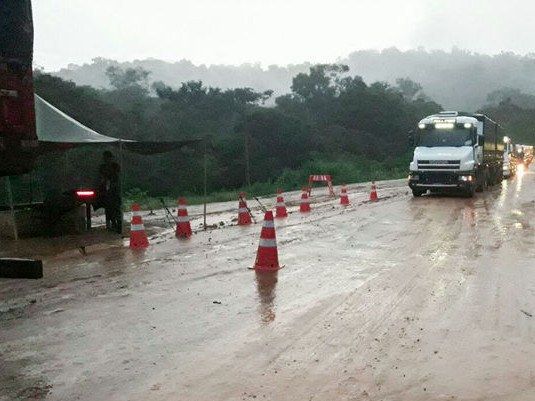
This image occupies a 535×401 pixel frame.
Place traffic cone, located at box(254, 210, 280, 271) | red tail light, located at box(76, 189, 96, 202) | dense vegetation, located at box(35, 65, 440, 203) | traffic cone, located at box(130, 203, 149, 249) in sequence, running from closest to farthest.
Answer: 1. traffic cone, located at box(254, 210, 280, 271)
2. traffic cone, located at box(130, 203, 149, 249)
3. red tail light, located at box(76, 189, 96, 202)
4. dense vegetation, located at box(35, 65, 440, 203)

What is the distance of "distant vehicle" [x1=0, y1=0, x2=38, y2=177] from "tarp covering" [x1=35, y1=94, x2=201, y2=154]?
26.2 ft

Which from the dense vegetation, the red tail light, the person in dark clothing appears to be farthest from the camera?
the dense vegetation

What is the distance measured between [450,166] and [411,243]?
11.8 m

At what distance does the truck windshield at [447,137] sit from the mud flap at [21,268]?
20.7 meters

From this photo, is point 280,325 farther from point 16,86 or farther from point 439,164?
point 439,164

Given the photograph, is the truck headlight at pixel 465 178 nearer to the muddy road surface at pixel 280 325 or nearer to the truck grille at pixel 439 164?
the truck grille at pixel 439 164

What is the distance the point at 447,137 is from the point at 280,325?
19.2 m

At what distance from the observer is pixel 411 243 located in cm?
1186

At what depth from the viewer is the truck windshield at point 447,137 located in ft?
77.7

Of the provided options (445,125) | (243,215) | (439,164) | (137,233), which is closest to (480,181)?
(445,125)

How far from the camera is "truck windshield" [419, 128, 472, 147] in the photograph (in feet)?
77.7

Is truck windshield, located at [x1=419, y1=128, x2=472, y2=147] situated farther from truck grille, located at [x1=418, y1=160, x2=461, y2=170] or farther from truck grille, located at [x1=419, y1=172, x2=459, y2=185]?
truck grille, located at [x1=419, y1=172, x2=459, y2=185]

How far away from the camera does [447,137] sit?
78.3ft

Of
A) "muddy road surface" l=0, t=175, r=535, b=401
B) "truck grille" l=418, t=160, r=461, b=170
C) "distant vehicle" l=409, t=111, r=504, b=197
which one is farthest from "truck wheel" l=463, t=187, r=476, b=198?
"muddy road surface" l=0, t=175, r=535, b=401
